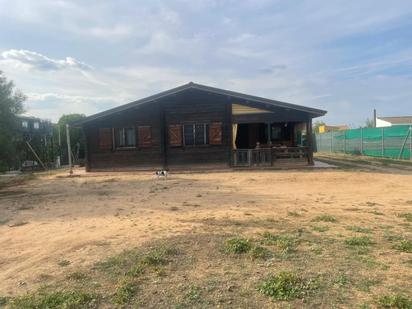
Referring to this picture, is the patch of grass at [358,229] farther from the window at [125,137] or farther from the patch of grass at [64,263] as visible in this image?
the window at [125,137]

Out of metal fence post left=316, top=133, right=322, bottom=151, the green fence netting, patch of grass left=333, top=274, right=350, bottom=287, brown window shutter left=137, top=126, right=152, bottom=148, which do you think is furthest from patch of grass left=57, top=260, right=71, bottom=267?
metal fence post left=316, top=133, right=322, bottom=151

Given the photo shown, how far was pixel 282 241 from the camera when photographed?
5770mm

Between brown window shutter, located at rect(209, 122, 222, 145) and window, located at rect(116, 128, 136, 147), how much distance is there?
3787mm

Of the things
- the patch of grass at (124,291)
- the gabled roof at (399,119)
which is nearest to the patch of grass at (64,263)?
the patch of grass at (124,291)

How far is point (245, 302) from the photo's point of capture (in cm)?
392

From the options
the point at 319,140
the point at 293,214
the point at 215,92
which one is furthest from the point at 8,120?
the point at 319,140

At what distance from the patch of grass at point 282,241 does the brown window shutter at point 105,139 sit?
1511cm

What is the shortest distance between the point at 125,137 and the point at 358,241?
16.0m

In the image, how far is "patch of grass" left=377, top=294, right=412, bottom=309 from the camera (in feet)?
12.0

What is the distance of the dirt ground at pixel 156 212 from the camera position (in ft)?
18.6

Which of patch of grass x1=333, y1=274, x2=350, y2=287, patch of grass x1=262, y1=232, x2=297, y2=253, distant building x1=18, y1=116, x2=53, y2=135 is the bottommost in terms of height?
patch of grass x1=333, y1=274, x2=350, y2=287

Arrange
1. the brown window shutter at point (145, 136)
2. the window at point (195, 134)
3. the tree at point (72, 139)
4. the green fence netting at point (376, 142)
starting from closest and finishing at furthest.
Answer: the window at point (195, 134) → the brown window shutter at point (145, 136) → the green fence netting at point (376, 142) → the tree at point (72, 139)

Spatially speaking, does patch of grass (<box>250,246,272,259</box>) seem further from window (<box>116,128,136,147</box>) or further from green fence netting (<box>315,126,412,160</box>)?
green fence netting (<box>315,126,412,160</box>)

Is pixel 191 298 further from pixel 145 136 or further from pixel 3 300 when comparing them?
pixel 145 136
